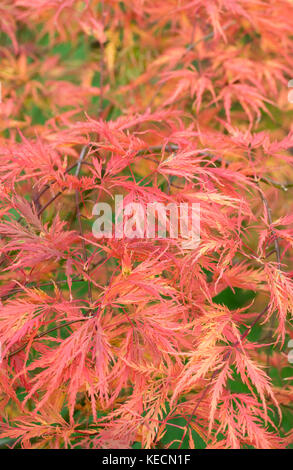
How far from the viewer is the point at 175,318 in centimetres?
67

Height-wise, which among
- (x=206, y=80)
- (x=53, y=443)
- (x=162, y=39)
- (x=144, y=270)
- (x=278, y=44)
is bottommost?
(x=53, y=443)

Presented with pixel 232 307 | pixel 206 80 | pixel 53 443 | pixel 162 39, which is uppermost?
pixel 162 39

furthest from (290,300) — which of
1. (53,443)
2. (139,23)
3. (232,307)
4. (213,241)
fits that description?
(139,23)

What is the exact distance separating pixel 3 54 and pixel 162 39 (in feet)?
1.64

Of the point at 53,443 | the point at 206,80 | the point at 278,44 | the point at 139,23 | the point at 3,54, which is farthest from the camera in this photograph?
the point at 3,54

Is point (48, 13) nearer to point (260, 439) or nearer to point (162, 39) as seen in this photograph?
point (162, 39)

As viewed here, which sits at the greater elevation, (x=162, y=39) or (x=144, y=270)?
(x=162, y=39)

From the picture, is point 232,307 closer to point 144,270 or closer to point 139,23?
point 144,270

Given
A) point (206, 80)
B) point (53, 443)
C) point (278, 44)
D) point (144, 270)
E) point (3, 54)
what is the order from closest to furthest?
point (144, 270) < point (53, 443) < point (206, 80) < point (278, 44) < point (3, 54)

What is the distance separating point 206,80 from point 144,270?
532 millimetres

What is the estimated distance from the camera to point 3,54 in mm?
1449

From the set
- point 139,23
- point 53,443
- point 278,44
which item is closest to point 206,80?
point 278,44

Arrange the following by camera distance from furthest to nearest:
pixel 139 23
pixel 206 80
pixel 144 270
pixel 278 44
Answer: pixel 139 23
pixel 278 44
pixel 206 80
pixel 144 270

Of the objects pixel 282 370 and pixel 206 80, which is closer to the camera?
pixel 206 80
